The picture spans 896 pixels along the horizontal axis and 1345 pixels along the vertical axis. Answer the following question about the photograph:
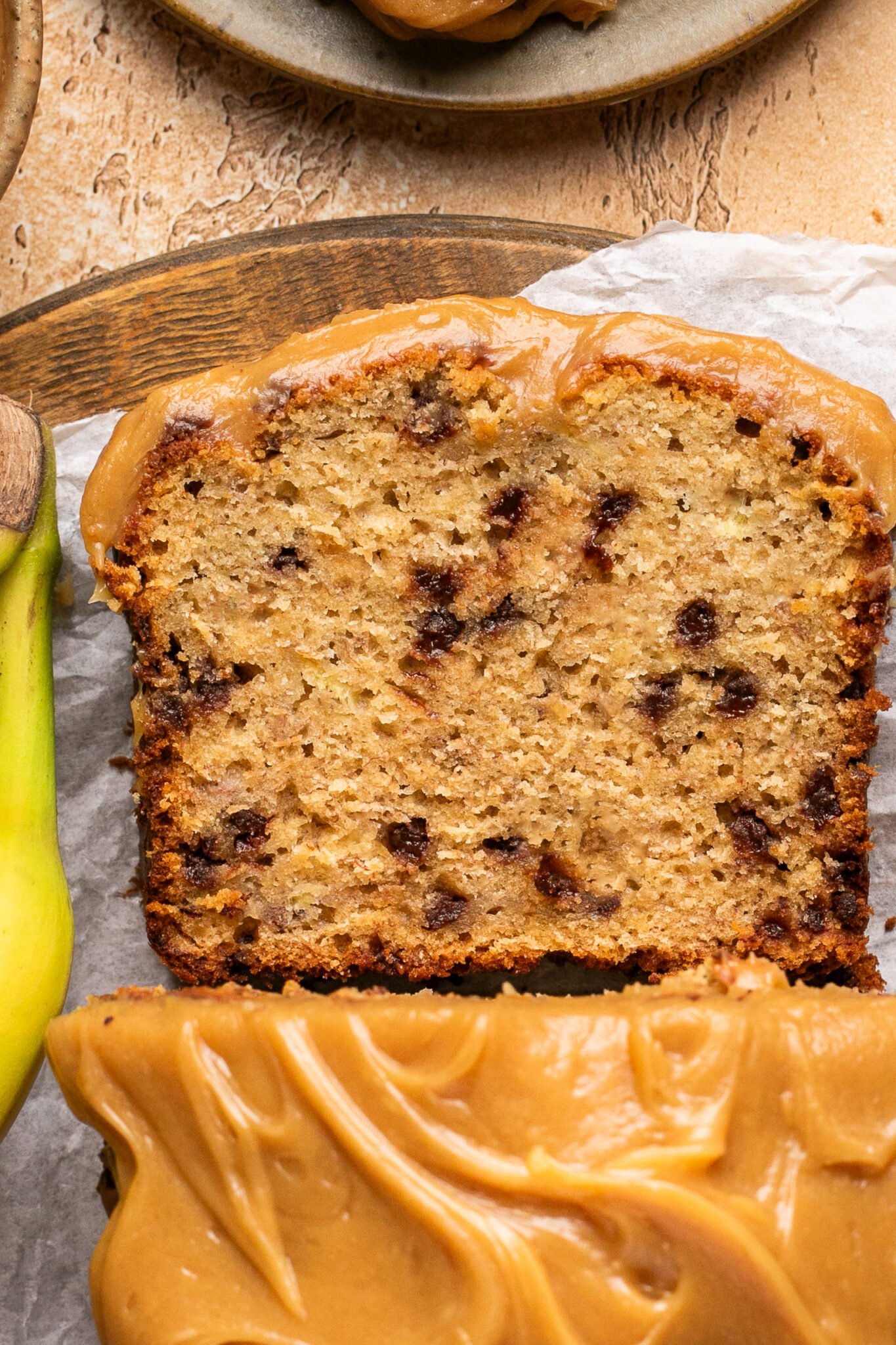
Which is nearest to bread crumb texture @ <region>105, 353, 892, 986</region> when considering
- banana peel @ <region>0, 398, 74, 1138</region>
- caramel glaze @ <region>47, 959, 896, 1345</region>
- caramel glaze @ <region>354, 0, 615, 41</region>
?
banana peel @ <region>0, 398, 74, 1138</region>

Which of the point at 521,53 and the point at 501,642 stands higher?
the point at 521,53

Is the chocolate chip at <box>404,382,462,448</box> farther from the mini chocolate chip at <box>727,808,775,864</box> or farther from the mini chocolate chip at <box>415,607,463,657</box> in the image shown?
the mini chocolate chip at <box>727,808,775,864</box>

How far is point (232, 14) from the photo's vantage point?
10.1 feet

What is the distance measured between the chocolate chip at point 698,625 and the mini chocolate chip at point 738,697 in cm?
11

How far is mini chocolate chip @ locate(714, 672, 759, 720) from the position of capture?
262 cm

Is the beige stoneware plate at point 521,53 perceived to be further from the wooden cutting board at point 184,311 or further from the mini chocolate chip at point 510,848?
the mini chocolate chip at point 510,848

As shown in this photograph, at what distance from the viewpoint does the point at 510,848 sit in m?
2.68

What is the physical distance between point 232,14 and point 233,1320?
2911mm

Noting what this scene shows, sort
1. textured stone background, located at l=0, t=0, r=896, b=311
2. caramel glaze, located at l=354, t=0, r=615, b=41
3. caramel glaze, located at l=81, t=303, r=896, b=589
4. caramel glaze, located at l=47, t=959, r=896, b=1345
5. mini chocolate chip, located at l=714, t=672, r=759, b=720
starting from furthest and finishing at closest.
Result: 1. textured stone background, located at l=0, t=0, r=896, b=311
2. caramel glaze, located at l=354, t=0, r=615, b=41
3. mini chocolate chip, located at l=714, t=672, r=759, b=720
4. caramel glaze, located at l=81, t=303, r=896, b=589
5. caramel glaze, located at l=47, t=959, r=896, b=1345

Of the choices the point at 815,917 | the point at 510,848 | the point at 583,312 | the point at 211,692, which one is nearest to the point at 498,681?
the point at 510,848

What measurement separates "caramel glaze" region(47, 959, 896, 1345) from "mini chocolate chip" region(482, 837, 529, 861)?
Answer: 58 cm

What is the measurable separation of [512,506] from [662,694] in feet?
1.68

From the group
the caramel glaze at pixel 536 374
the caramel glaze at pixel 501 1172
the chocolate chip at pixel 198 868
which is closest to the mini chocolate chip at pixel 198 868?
the chocolate chip at pixel 198 868

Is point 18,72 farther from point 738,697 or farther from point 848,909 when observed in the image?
point 848,909
